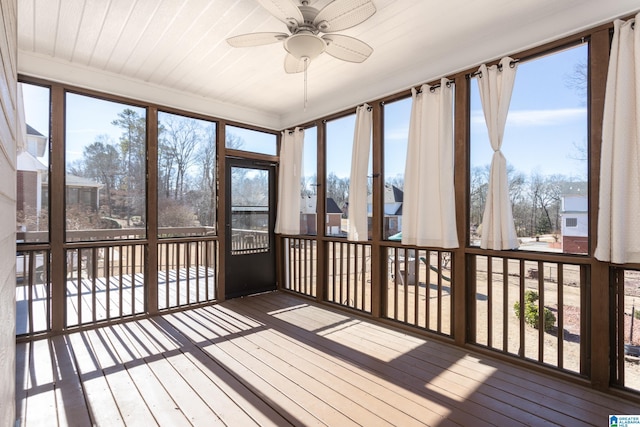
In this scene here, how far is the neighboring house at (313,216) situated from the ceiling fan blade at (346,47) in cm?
210

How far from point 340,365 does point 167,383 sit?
1.31 meters

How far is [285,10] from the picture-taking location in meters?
2.03

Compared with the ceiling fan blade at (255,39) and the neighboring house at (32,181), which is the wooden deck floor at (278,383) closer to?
the neighboring house at (32,181)

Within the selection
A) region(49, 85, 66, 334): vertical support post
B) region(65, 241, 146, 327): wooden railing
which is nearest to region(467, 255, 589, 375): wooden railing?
region(65, 241, 146, 327): wooden railing

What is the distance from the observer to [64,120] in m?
3.32

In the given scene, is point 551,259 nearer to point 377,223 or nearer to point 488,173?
point 488,173

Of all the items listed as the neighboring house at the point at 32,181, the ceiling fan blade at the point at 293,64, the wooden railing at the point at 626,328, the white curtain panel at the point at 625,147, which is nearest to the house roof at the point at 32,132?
the neighboring house at the point at 32,181

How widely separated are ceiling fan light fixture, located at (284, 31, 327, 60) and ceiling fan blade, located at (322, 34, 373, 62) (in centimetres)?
7

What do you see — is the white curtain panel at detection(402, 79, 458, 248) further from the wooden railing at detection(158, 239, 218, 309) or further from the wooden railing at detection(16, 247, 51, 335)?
the wooden railing at detection(16, 247, 51, 335)

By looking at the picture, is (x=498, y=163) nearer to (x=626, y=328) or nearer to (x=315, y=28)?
(x=626, y=328)

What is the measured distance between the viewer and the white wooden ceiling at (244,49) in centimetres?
238

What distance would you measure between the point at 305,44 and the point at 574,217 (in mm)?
2338

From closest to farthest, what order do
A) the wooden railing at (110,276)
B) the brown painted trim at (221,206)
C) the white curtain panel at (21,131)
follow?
the white curtain panel at (21,131) → the wooden railing at (110,276) → the brown painted trim at (221,206)

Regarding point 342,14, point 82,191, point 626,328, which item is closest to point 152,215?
point 82,191
